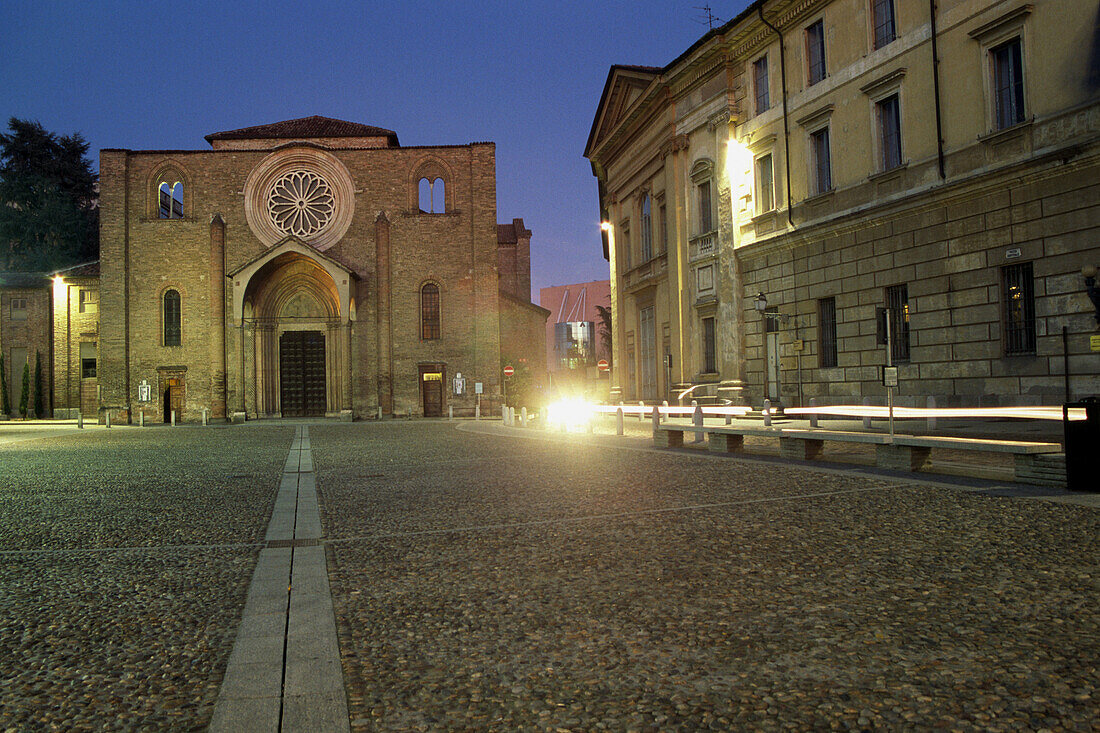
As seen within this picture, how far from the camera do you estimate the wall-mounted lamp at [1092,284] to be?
524 inches

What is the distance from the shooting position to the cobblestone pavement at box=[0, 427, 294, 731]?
2.82 meters

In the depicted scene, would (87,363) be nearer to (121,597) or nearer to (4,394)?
(4,394)

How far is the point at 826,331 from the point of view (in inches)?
832

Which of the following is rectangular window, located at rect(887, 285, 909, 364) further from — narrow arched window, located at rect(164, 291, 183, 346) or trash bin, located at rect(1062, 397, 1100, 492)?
narrow arched window, located at rect(164, 291, 183, 346)

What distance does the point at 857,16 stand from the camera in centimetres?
1955

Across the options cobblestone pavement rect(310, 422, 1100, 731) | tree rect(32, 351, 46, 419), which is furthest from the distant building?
cobblestone pavement rect(310, 422, 1100, 731)

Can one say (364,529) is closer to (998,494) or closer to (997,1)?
(998,494)

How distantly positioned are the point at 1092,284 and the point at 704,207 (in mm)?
14270

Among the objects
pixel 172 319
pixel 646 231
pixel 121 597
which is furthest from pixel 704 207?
pixel 172 319

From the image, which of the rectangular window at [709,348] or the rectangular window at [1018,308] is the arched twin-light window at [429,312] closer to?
the rectangular window at [709,348]

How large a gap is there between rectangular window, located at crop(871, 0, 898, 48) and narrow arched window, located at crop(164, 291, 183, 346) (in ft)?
113

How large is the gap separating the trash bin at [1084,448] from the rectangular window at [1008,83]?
9.84 meters

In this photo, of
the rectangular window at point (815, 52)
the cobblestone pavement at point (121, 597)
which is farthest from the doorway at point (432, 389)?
the cobblestone pavement at point (121, 597)

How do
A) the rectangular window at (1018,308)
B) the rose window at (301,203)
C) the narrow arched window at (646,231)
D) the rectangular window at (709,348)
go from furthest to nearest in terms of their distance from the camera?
the rose window at (301,203) → the narrow arched window at (646,231) → the rectangular window at (709,348) → the rectangular window at (1018,308)
